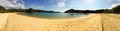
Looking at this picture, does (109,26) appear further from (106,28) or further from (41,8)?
(41,8)

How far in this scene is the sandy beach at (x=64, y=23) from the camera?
2900mm

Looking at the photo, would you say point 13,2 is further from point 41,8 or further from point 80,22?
point 80,22

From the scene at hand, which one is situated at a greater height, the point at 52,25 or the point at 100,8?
the point at 100,8

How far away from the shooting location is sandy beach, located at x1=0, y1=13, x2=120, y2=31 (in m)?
2.90

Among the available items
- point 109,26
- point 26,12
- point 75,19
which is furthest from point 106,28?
point 26,12

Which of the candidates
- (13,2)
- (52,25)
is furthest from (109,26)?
(13,2)

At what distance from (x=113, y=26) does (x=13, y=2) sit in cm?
141

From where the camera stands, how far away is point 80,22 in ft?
9.81

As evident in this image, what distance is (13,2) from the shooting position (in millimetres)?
2973

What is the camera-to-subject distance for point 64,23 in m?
2.97

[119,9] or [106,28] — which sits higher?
[119,9]

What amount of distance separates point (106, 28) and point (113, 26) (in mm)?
100

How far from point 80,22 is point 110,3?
493 millimetres

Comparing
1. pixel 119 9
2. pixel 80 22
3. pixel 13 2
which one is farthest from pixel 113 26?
pixel 13 2
